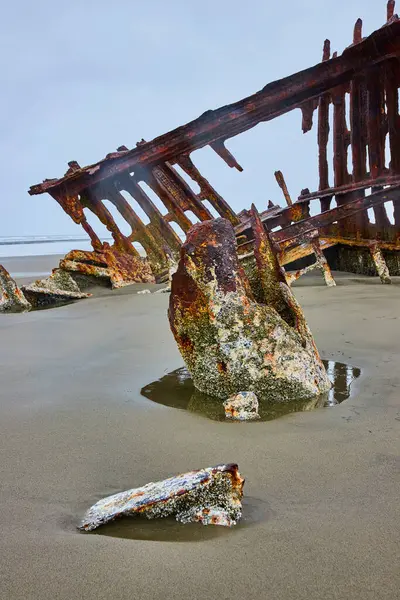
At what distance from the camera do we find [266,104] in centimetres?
666

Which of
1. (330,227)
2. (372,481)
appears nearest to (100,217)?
(330,227)

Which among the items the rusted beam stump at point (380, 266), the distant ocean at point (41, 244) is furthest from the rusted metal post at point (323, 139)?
the distant ocean at point (41, 244)

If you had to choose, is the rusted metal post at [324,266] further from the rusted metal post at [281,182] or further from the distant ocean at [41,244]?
the distant ocean at [41,244]

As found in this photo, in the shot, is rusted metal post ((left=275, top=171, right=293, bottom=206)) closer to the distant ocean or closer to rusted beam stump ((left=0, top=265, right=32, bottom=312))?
rusted beam stump ((left=0, top=265, right=32, bottom=312))

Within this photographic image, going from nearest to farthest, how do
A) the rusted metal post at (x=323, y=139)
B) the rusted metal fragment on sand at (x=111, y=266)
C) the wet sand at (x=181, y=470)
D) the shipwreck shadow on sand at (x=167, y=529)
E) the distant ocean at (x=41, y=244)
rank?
1. the wet sand at (x=181, y=470)
2. the shipwreck shadow on sand at (x=167, y=529)
3. the rusted metal fragment on sand at (x=111, y=266)
4. the rusted metal post at (x=323, y=139)
5. the distant ocean at (x=41, y=244)

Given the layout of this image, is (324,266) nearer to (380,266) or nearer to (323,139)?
(380,266)

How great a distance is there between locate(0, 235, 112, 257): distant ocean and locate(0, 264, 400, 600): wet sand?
22.4m

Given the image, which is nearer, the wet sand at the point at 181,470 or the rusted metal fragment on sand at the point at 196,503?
the wet sand at the point at 181,470

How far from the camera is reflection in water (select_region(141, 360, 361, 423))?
2395mm

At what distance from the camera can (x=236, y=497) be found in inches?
57.6

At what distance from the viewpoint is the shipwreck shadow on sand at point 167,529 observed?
4.48 feet

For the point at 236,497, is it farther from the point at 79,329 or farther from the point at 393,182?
the point at 393,182

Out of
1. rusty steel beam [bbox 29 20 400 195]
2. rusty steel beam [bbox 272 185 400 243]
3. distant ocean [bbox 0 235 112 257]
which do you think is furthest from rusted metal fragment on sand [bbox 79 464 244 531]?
distant ocean [bbox 0 235 112 257]

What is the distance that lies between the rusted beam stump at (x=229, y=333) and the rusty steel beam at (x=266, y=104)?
4314 millimetres
